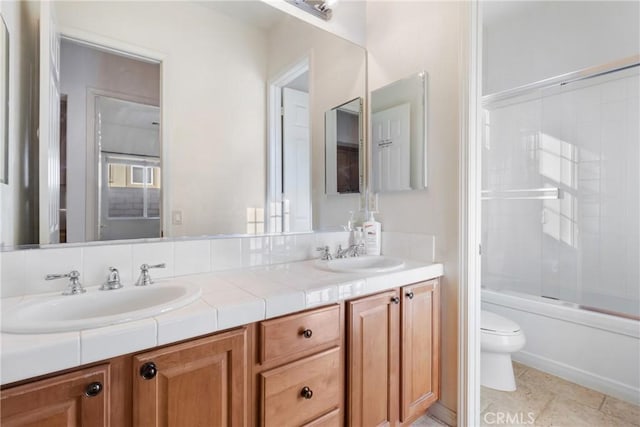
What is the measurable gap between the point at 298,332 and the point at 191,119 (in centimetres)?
103

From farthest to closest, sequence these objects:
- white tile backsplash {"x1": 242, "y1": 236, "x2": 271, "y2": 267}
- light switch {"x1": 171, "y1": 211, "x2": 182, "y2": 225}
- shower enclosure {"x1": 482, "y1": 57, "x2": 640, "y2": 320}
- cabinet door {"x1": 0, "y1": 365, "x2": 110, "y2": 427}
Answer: shower enclosure {"x1": 482, "y1": 57, "x2": 640, "y2": 320} < white tile backsplash {"x1": 242, "y1": 236, "x2": 271, "y2": 267} < light switch {"x1": 171, "y1": 211, "x2": 182, "y2": 225} < cabinet door {"x1": 0, "y1": 365, "x2": 110, "y2": 427}

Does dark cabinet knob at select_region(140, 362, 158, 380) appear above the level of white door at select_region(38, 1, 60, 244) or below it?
below

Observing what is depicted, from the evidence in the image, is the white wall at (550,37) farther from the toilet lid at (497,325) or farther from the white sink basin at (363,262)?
the white sink basin at (363,262)

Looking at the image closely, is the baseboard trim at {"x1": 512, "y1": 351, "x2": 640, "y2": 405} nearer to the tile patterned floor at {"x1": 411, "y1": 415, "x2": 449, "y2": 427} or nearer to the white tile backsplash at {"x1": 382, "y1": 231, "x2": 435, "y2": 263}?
the tile patterned floor at {"x1": 411, "y1": 415, "x2": 449, "y2": 427}

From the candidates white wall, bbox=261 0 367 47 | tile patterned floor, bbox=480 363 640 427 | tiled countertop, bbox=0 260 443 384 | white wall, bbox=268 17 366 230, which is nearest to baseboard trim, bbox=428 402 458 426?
tile patterned floor, bbox=480 363 640 427

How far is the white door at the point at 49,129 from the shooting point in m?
1.06

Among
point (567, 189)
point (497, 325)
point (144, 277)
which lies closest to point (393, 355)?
point (497, 325)

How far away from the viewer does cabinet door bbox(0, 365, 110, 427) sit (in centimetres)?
61

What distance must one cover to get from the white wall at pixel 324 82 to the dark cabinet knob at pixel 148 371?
46.4 inches

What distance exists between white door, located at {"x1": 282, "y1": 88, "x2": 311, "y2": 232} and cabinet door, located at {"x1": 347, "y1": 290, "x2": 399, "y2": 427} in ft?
2.15

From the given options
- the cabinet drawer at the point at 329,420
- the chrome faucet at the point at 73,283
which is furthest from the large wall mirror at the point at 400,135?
the chrome faucet at the point at 73,283

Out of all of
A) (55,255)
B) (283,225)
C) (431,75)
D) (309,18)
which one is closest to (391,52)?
(431,75)

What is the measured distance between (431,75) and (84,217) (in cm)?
173

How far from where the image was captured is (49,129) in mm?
1067
